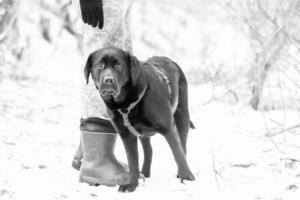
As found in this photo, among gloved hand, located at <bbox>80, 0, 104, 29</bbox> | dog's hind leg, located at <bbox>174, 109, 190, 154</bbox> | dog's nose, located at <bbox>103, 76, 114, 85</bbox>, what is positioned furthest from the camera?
dog's hind leg, located at <bbox>174, 109, 190, 154</bbox>

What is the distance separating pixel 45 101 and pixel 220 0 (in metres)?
2.79

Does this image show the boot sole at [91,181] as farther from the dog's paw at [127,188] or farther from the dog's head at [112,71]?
the dog's head at [112,71]

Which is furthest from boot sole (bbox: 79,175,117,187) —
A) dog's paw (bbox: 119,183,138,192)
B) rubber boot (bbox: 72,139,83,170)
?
rubber boot (bbox: 72,139,83,170)

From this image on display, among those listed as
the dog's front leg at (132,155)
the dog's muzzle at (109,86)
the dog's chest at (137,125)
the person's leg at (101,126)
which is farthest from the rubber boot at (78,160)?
the dog's muzzle at (109,86)

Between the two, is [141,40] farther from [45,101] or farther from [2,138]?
[2,138]

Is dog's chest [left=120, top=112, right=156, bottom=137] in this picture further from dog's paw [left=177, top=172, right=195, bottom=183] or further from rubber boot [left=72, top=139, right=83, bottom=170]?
rubber boot [left=72, top=139, right=83, bottom=170]

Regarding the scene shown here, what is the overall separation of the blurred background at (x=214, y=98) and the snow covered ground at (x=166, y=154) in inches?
0.4

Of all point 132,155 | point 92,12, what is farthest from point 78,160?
point 92,12

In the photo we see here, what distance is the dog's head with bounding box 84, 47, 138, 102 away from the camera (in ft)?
12.6

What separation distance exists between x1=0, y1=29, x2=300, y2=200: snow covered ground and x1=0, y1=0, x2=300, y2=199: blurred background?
0.4 inches

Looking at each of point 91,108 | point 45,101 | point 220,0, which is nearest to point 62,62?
point 45,101

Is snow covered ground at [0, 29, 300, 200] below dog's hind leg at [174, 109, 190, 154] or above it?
below

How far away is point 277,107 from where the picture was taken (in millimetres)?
7293

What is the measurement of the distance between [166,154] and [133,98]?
1.52m
